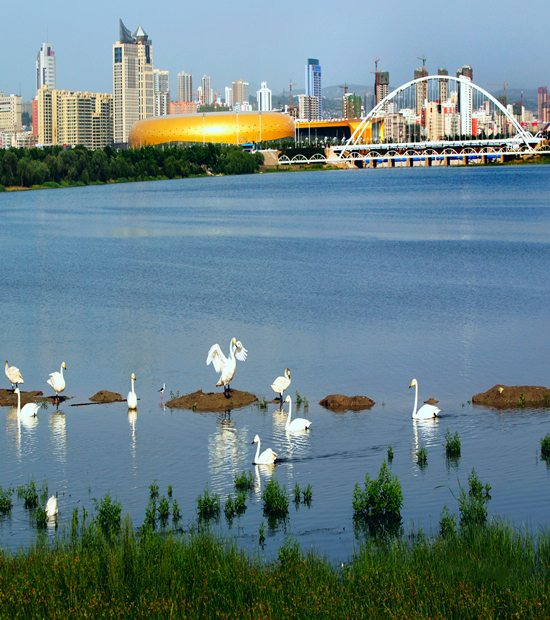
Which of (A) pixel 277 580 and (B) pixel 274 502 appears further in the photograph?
(B) pixel 274 502

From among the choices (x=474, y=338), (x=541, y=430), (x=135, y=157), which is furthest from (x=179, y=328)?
(x=135, y=157)

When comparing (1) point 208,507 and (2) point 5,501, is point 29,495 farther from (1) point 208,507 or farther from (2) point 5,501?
(1) point 208,507

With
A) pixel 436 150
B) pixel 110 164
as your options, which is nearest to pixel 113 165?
pixel 110 164

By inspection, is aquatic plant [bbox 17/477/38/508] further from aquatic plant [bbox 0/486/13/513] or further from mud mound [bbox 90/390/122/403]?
mud mound [bbox 90/390/122/403]

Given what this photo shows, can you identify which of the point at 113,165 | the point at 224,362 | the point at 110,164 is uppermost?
the point at 110,164

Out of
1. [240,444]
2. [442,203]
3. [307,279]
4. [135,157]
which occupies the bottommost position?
[240,444]

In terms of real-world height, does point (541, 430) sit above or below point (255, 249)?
below

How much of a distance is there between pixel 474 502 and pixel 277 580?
329cm

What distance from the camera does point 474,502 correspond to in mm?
9391

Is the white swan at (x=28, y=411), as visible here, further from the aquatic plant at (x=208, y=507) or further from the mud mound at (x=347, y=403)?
the aquatic plant at (x=208, y=507)

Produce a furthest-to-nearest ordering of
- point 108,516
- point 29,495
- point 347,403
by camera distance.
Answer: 1. point 347,403
2. point 29,495
3. point 108,516

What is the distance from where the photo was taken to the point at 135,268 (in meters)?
38.1

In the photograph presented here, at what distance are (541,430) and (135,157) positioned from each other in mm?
138878

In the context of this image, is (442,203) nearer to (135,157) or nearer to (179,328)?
(179,328)
